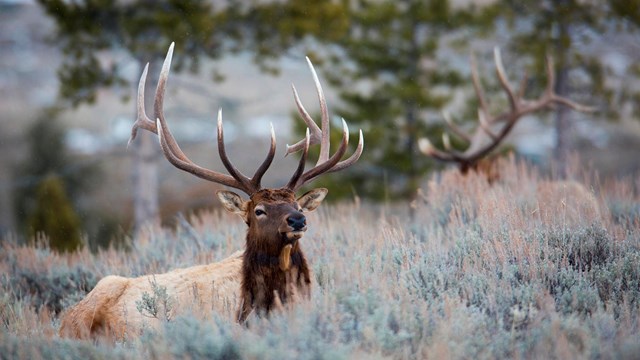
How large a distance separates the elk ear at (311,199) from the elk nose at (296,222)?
684 millimetres

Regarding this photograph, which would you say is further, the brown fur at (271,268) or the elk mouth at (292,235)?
the brown fur at (271,268)

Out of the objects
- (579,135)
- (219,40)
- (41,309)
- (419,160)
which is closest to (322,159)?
(41,309)

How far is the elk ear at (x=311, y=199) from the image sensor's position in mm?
6104

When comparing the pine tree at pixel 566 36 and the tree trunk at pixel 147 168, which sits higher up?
the pine tree at pixel 566 36

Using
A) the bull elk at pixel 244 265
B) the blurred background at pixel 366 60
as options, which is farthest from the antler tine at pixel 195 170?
the blurred background at pixel 366 60

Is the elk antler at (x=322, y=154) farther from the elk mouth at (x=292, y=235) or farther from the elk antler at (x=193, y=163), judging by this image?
the elk mouth at (x=292, y=235)

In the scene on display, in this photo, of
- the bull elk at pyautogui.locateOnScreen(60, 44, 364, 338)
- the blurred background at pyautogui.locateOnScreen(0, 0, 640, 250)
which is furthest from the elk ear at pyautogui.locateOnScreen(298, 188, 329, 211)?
the blurred background at pyautogui.locateOnScreen(0, 0, 640, 250)

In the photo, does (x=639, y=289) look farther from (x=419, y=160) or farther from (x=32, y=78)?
(x=32, y=78)

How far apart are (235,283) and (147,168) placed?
9249mm

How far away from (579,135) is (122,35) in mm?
10885

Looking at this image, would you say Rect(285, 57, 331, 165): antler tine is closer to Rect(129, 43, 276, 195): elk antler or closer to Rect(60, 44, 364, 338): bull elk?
Rect(60, 44, 364, 338): bull elk

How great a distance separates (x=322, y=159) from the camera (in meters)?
6.43

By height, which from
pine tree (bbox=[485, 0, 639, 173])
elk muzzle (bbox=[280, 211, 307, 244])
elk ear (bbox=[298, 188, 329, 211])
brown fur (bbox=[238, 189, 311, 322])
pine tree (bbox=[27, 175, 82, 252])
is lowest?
pine tree (bbox=[27, 175, 82, 252])

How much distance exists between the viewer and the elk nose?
538 centimetres
